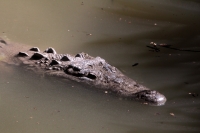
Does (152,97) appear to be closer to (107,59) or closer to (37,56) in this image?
(107,59)

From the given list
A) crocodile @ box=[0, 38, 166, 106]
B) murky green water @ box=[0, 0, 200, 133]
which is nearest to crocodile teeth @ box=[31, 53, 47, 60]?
crocodile @ box=[0, 38, 166, 106]

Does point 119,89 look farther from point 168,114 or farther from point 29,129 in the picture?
point 29,129

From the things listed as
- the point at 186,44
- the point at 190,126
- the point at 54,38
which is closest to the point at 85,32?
the point at 54,38

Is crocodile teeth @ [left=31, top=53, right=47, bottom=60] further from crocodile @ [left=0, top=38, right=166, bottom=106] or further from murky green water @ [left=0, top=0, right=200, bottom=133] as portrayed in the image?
murky green water @ [left=0, top=0, right=200, bottom=133]

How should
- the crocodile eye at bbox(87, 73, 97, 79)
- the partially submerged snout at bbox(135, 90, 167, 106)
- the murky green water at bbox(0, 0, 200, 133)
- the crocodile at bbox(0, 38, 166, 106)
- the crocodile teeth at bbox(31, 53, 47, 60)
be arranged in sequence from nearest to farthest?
the murky green water at bbox(0, 0, 200, 133) → the partially submerged snout at bbox(135, 90, 167, 106) → the crocodile at bbox(0, 38, 166, 106) → the crocodile eye at bbox(87, 73, 97, 79) → the crocodile teeth at bbox(31, 53, 47, 60)

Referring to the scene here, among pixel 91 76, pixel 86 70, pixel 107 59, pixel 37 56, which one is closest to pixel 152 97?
pixel 91 76

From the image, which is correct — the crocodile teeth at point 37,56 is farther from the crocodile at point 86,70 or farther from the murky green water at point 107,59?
the murky green water at point 107,59
